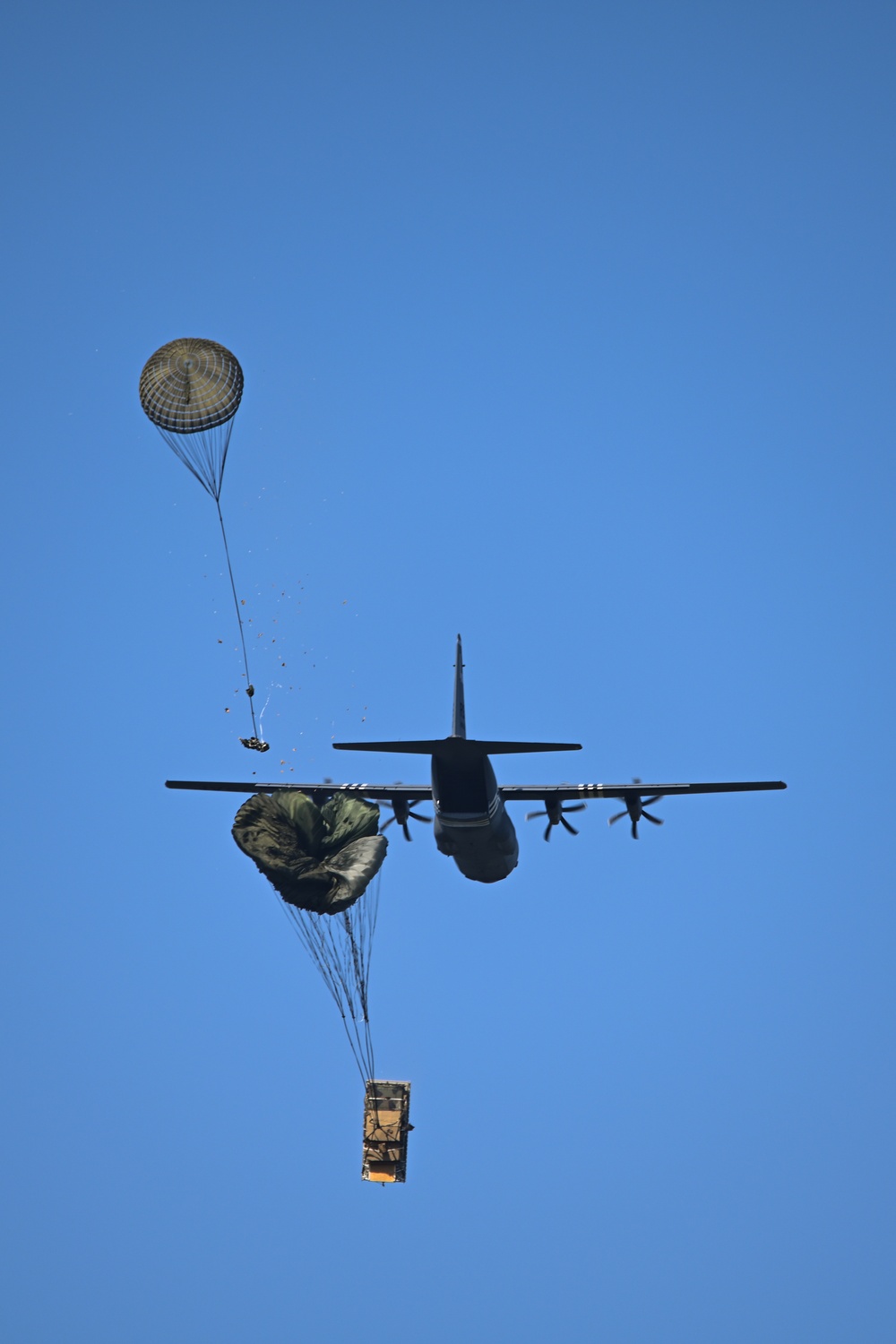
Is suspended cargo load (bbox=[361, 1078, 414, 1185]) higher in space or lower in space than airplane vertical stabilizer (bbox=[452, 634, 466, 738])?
lower

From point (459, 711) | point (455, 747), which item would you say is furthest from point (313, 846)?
point (459, 711)

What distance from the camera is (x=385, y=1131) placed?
39.4 m

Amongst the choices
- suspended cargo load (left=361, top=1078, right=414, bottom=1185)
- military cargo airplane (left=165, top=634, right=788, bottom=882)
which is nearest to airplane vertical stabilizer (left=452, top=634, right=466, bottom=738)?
military cargo airplane (left=165, top=634, right=788, bottom=882)

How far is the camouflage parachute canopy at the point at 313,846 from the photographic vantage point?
3206 cm

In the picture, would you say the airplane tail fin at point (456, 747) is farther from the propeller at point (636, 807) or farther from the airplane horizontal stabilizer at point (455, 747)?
the propeller at point (636, 807)

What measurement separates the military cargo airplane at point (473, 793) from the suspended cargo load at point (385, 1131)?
8.59 meters

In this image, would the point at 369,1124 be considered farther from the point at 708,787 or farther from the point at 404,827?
the point at 708,787

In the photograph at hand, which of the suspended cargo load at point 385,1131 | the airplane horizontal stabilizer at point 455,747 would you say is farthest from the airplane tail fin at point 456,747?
the suspended cargo load at point 385,1131

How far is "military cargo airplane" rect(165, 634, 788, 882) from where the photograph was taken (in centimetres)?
4122

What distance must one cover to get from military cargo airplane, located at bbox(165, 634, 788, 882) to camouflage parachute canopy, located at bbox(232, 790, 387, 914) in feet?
16.7

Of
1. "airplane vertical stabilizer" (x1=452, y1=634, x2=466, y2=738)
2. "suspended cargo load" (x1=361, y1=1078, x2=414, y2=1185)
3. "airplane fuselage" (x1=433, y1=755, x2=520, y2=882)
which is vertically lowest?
"suspended cargo load" (x1=361, y1=1078, x2=414, y2=1185)

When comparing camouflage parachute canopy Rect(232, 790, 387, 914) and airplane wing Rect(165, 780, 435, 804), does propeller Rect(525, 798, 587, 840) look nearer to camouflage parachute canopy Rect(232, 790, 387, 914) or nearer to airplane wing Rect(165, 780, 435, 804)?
airplane wing Rect(165, 780, 435, 804)

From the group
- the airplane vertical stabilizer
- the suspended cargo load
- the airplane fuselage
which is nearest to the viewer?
the suspended cargo load

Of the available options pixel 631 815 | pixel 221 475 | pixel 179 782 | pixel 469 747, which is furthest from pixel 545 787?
pixel 221 475
